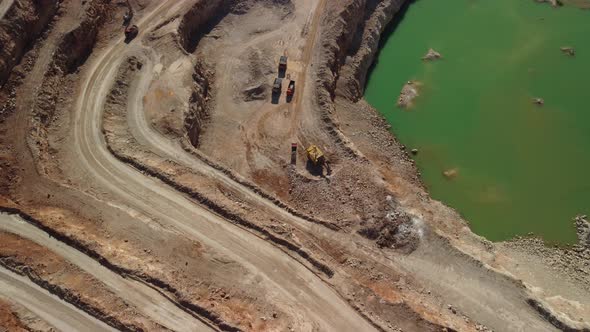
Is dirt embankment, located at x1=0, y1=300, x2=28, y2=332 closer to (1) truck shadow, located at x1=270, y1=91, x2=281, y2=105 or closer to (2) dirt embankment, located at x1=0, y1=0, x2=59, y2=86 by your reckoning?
(2) dirt embankment, located at x1=0, y1=0, x2=59, y2=86

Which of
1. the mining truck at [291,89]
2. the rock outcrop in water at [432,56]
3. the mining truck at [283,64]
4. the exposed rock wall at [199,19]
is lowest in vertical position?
the rock outcrop in water at [432,56]

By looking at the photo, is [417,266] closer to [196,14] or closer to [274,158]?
[274,158]

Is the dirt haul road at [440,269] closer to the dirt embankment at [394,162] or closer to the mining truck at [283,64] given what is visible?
the dirt embankment at [394,162]

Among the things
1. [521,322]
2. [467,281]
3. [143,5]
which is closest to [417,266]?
[467,281]

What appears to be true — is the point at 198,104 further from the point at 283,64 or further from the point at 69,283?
the point at 69,283

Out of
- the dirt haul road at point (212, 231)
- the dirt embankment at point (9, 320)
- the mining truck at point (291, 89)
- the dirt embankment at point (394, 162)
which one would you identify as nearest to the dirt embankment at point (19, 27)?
the dirt haul road at point (212, 231)

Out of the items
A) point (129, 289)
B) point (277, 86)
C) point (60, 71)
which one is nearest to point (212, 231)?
point (129, 289)
